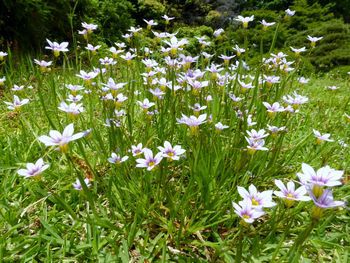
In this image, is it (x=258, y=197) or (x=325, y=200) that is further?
(x=258, y=197)

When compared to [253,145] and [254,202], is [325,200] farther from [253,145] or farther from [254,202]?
[253,145]

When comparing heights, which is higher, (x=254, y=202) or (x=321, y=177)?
(x=321, y=177)

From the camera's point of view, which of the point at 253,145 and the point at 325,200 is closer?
the point at 325,200

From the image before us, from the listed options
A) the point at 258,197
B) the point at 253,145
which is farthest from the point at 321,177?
the point at 253,145

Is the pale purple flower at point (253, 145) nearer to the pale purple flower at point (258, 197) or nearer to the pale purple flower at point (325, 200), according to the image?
the pale purple flower at point (258, 197)

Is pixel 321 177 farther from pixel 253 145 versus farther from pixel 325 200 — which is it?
pixel 253 145

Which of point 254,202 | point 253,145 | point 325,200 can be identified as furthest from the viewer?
point 253,145

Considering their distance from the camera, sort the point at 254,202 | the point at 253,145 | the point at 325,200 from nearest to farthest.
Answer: the point at 325,200 < the point at 254,202 < the point at 253,145

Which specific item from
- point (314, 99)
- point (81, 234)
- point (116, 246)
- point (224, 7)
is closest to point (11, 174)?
point (81, 234)

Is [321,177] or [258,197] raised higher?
[321,177]

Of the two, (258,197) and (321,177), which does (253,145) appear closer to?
(258,197)

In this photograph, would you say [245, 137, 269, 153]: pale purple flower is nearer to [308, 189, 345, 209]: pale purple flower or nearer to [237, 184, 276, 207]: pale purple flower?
[237, 184, 276, 207]: pale purple flower

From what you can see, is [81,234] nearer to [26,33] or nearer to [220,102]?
[220,102]

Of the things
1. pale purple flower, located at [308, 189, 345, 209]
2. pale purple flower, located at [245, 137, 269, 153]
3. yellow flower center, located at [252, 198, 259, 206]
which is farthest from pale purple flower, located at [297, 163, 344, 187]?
pale purple flower, located at [245, 137, 269, 153]
